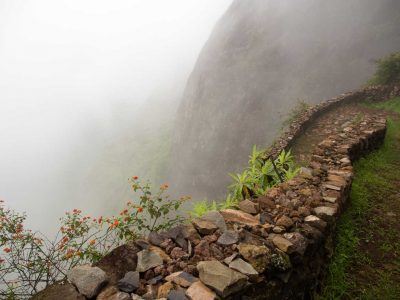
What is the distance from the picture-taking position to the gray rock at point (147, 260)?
276 cm

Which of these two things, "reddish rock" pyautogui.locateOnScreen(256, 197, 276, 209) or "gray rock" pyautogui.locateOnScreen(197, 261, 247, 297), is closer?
"gray rock" pyautogui.locateOnScreen(197, 261, 247, 297)

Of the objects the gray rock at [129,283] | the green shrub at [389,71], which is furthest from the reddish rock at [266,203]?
the green shrub at [389,71]

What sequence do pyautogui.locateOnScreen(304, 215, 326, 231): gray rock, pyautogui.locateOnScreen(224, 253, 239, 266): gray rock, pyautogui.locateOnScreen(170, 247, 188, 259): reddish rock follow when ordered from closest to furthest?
pyautogui.locateOnScreen(224, 253, 239, 266): gray rock < pyautogui.locateOnScreen(170, 247, 188, 259): reddish rock < pyautogui.locateOnScreen(304, 215, 326, 231): gray rock

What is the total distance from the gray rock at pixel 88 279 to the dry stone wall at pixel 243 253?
2 centimetres

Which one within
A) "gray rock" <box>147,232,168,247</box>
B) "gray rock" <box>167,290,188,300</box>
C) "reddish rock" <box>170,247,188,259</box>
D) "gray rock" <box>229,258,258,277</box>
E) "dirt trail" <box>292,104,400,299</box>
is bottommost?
"dirt trail" <box>292,104,400,299</box>

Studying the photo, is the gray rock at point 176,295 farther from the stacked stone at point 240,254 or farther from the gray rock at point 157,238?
the gray rock at point 157,238

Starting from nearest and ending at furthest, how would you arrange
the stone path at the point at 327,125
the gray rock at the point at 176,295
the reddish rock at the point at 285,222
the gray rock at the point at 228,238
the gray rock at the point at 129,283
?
the gray rock at the point at 176,295 < the gray rock at the point at 129,283 < the gray rock at the point at 228,238 < the reddish rock at the point at 285,222 < the stone path at the point at 327,125

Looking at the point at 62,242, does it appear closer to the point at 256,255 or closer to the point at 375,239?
the point at 256,255

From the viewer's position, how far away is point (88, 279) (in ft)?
8.26

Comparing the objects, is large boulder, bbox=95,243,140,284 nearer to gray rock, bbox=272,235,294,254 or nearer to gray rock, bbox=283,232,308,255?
gray rock, bbox=272,235,294,254

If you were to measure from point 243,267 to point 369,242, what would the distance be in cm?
250

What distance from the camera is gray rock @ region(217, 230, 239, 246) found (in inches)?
123

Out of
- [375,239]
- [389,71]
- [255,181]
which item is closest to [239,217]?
[375,239]

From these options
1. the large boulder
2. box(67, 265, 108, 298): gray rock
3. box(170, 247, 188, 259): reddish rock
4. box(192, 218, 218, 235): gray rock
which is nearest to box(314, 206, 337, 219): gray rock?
box(192, 218, 218, 235): gray rock
